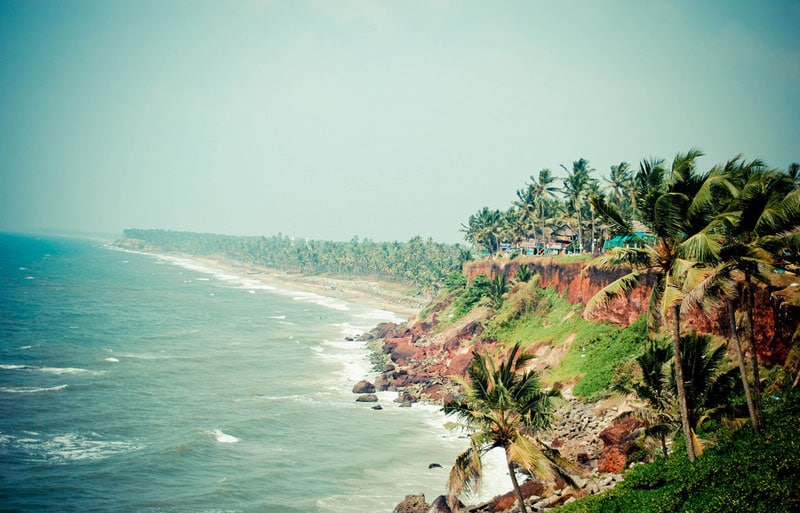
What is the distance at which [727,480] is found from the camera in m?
12.3

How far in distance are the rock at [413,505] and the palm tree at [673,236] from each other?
14.6 metres

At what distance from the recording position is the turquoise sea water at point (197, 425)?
2805cm

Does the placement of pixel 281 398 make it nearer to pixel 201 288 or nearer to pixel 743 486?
pixel 743 486

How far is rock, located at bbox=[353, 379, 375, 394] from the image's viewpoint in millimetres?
48156

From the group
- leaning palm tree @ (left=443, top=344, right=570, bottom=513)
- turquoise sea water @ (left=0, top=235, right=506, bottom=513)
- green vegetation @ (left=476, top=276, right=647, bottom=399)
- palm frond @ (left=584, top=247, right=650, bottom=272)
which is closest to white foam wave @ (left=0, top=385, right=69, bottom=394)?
turquoise sea water @ (left=0, top=235, right=506, bottom=513)

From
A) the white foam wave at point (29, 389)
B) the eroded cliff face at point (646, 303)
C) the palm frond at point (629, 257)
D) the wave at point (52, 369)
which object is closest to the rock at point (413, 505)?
the eroded cliff face at point (646, 303)


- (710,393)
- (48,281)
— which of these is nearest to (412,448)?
(710,393)

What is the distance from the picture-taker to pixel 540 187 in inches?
2808

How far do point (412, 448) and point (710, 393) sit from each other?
75.1ft

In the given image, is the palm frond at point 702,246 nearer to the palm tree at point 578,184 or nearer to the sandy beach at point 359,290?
the palm tree at point 578,184

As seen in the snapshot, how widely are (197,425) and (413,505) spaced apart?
70.1ft

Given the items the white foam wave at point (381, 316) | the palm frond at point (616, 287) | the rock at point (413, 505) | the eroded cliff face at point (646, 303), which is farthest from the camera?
the white foam wave at point (381, 316)

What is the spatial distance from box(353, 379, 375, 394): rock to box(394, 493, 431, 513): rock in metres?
22.7

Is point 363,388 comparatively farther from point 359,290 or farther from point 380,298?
point 359,290
